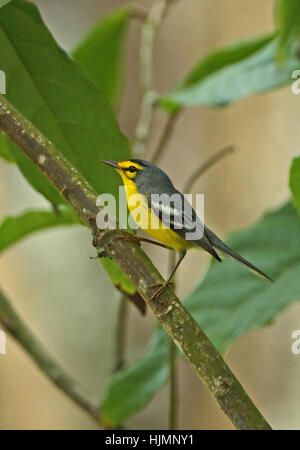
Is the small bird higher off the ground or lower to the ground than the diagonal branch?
higher

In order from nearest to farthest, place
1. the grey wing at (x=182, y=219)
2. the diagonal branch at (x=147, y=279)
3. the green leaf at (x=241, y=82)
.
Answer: the diagonal branch at (x=147, y=279) < the grey wing at (x=182, y=219) < the green leaf at (x=241, y=82)

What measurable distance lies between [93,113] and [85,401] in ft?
1.75

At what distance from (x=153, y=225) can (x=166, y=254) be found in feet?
4.68

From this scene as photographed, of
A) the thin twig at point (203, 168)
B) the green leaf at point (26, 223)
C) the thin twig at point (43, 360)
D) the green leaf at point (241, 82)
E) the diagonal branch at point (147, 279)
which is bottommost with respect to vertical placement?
the diagonal branch at point (147, 279)

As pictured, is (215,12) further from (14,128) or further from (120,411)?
(14,128)

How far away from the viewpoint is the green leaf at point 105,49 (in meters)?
1.54

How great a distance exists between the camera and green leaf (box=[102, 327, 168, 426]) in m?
1.12

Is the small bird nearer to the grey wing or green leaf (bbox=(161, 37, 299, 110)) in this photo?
the grey wing

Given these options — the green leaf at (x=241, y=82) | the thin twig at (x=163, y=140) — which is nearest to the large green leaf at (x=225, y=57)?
the green leaf at (x=241, y=82)

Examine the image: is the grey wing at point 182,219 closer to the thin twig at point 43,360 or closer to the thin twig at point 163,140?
the thin twig at point 163,140

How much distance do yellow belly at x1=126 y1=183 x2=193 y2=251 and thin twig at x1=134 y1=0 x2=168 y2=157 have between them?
0.70 feet

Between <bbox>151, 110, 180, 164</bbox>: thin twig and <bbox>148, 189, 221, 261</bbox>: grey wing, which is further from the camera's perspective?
<bbox>151, 110, 180, 164</bbox>: thin twig
